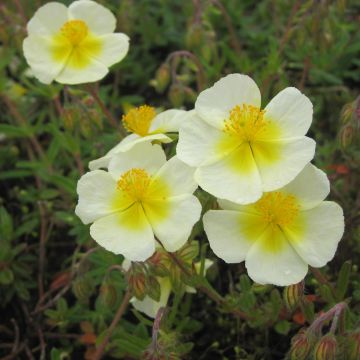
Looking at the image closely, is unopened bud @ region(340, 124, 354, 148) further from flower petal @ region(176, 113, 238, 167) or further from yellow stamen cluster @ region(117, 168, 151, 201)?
yellow stamen cluster @ region(117, 168, 151, 201)

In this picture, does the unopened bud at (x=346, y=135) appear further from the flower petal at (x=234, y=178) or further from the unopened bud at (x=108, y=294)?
the unopened bud at (x=108, y=294)

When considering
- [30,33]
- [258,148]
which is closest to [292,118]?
[258,148]

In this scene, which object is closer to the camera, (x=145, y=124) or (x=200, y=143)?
(x=200, y=143)

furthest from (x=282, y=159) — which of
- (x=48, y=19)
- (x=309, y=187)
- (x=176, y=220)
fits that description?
(x=48, y=19)

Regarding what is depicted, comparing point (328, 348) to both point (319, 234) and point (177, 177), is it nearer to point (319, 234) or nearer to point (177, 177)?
point (319, 234)

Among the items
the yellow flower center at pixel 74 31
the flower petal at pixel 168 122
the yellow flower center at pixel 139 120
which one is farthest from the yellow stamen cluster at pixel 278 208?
the yellow flower center at pixel 74 31
